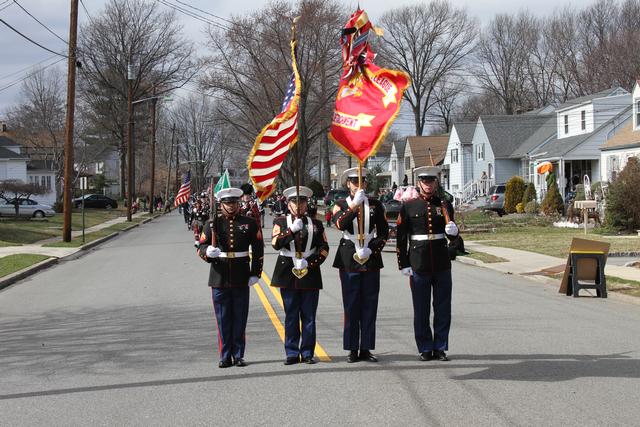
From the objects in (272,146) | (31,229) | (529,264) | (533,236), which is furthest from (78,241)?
(272,146)

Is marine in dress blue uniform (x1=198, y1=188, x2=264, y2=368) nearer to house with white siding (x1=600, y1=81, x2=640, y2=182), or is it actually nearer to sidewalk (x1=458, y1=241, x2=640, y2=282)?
sidewalk (x1=458, y1=241, x2=640, y2=282)

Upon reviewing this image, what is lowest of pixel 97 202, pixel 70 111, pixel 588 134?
pixel 97 202

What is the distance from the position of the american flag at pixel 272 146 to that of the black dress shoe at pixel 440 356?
98.3 inches

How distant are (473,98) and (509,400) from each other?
90476 millimetres

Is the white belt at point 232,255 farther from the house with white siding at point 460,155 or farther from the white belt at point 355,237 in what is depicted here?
the house with white siding at point 460,155

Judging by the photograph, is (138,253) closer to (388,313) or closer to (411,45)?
(388,313)

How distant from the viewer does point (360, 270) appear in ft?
26.8

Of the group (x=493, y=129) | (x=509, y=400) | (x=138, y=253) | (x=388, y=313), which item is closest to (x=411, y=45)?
(x=493, y=129)

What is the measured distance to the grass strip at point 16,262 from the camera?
789 inches

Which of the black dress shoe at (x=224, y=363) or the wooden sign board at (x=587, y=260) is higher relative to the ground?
the wooden sign board at (x=587, y=260)

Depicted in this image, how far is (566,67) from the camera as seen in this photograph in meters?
72.6

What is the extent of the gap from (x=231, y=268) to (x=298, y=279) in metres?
0.71

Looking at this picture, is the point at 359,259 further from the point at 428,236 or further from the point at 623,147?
the point at 623,147


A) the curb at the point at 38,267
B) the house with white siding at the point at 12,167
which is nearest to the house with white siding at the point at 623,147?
the curb at the point at 38,267
